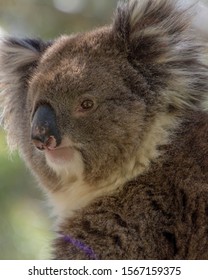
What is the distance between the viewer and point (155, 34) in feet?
10.9

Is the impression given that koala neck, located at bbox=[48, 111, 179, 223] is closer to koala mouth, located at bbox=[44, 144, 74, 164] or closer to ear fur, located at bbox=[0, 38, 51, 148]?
koala mouth, located at bbox=[44, 144, 74, 164]

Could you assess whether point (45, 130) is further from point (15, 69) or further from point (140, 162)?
point (15, 69)

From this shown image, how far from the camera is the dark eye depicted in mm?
3164

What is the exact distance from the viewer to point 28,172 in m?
4.18

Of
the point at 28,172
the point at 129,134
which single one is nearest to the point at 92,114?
the point at 129,134

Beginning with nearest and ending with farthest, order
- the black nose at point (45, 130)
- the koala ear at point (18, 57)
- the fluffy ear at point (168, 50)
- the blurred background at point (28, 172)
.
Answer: the black nose at point (45, 130), the fluffy ear at point (168, 50), the koala ear at point (18, 57), the blurred background at point (28, 172)

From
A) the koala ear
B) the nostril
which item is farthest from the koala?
the koala ear

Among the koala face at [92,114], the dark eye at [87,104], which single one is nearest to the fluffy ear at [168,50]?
the koala face at [92,114]

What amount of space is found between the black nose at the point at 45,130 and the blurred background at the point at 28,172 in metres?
0.42

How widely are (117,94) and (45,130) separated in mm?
368

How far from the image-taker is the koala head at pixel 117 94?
3168mm

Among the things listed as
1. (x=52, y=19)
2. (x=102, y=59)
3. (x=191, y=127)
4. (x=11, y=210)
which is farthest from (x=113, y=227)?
(x=52, y=19)

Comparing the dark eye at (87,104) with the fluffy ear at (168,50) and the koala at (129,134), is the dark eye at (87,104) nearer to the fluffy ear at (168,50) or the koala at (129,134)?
the koala at (129,134)

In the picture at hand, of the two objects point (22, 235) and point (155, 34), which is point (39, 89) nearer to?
point (155, 34)
